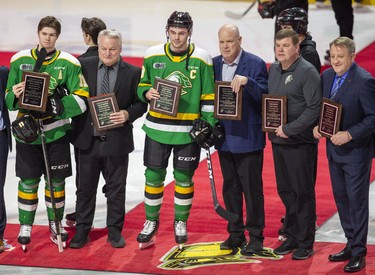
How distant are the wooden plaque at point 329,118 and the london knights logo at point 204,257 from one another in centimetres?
106

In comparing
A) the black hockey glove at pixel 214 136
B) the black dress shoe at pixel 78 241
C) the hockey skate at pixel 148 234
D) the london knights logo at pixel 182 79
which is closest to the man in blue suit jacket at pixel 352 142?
the black hockey glove at pixel 214 136

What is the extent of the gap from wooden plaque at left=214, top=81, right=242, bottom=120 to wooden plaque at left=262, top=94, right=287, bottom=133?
19 centimetres

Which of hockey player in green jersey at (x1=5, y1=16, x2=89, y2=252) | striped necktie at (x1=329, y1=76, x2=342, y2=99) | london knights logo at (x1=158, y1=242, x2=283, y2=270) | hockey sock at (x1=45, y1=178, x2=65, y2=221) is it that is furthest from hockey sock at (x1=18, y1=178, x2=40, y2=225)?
striped necktie at (x1=329, y1=76, x2=342, y2=99)

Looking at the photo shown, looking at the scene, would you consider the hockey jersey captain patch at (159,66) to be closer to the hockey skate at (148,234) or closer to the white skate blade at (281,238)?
the hockey skate at (148,234)

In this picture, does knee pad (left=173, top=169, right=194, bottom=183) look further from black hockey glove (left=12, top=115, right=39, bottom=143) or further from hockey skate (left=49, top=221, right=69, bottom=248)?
black hockey glove (left=12, top=115, right=39, bottom=143)

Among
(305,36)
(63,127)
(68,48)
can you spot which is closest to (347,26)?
(68,48)

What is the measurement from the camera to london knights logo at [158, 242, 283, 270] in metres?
7.49

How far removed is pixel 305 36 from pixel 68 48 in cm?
873

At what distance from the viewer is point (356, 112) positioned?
720 cm

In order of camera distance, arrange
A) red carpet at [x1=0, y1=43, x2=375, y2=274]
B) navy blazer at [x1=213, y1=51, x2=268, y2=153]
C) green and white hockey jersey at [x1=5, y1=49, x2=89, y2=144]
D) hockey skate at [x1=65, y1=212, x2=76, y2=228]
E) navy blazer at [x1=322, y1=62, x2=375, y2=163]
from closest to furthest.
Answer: navy blazer at [x1=322, y1=62, x2=375, y2=163] < red carpet at [x1=0, y1=43, x2=375, y2=274] < navy blazer at [x1=213, y1=51, x2=268, y2=153] < green and white hockey jersey at [x1=5, y1=49, x2=89, y2=144] < hockey skate at [x1=65, y1=212, x2=76, y2=228]

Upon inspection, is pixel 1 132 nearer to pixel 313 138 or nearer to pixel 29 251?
pixel 29 251

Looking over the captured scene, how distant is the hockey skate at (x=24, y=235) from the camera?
7.77 meters

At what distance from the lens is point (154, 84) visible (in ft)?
24.7

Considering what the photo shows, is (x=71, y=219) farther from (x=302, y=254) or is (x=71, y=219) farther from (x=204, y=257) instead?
(x=302, y=254)
